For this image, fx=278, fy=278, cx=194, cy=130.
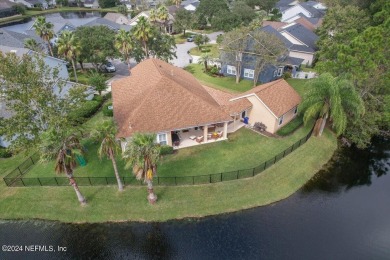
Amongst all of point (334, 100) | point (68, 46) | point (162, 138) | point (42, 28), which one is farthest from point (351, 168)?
point (42, 28)

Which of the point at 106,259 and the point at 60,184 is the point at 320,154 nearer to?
the point at 106,259

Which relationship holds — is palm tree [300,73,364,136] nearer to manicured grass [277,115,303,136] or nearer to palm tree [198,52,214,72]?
manicured grass [277,115,303,136]

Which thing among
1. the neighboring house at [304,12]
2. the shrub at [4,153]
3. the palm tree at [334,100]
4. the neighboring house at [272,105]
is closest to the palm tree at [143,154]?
the neighboring house at [272,105]

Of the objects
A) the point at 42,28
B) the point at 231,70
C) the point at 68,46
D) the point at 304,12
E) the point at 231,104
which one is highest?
the point at 42,28

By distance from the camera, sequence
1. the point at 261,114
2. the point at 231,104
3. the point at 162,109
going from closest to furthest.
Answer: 1. the point at 162,109
2. the point at 261,114
3. the point at 231,104

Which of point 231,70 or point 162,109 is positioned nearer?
point 162,109

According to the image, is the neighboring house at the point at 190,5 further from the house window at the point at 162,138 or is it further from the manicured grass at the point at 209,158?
the house window at the point at 162,138

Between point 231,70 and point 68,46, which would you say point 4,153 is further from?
point 231,70
